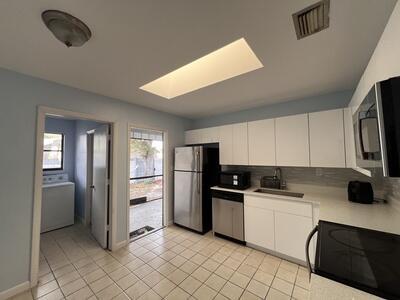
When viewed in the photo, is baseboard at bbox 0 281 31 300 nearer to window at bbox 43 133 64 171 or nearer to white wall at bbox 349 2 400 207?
window at bbox 43 133 64 171

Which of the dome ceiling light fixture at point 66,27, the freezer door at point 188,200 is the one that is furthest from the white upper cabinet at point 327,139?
the dome ceiling light fixture at point 66,27

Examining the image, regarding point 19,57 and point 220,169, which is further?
point 220,169

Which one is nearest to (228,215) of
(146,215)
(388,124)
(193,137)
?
(193,137)

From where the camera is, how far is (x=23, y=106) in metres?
1.93

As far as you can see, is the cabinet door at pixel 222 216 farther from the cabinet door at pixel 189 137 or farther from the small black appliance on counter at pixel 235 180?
the cabinet door at pixel 189 137

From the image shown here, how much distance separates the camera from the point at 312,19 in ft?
3.84

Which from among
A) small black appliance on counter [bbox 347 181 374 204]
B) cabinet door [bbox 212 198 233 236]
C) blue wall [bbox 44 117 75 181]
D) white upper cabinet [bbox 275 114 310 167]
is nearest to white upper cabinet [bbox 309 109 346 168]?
white upper cabinet [bbox 275 114 310 167]

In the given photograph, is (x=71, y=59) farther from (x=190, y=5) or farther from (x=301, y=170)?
(x=301, y=170)

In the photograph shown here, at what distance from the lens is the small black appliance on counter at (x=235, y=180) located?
2965mm

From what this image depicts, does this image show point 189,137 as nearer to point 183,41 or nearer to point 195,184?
point 195,184

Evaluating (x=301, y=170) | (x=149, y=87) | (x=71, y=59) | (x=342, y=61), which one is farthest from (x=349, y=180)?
(x=71, y=59)

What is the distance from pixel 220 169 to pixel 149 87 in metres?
2.14

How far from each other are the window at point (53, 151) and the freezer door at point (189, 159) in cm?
293

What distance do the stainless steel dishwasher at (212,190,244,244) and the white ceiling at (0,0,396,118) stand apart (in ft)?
6.08
